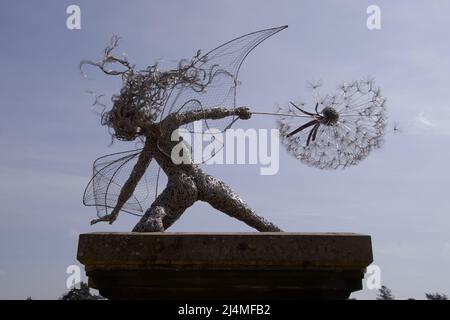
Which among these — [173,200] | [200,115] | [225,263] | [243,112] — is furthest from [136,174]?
[225,263]

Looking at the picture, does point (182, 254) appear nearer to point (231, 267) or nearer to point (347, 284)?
point (231, 267)

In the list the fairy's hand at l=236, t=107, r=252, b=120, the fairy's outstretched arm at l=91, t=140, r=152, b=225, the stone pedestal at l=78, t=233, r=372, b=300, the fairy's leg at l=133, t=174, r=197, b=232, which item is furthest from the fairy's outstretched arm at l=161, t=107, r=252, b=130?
the stone pedestal at l=78, t=233, r=372, b=300

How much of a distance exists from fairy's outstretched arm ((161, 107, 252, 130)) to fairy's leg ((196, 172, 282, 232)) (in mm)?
827

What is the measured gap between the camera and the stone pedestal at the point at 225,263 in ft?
14.6

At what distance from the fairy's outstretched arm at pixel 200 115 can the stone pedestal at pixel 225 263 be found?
9.30 feet

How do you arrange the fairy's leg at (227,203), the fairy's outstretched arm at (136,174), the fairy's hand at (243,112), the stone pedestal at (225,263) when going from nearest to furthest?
1. the stone pedestal at (225,263)
2. the fairy's leg at (227,203)
3. the fairy's outstretched arm at (136,174)
4. the fairy's hand at (243,112)

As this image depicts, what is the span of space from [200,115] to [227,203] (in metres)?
1.36

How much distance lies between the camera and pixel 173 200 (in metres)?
6.67

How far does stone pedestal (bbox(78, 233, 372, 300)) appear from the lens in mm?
4453

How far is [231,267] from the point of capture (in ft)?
14.7

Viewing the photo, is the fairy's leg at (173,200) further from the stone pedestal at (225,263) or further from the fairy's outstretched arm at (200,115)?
the stone pedestal at (225,263)

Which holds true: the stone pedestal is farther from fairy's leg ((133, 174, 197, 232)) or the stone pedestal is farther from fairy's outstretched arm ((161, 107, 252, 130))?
fairy's outstretched arm ((161, 107, 252, 130))

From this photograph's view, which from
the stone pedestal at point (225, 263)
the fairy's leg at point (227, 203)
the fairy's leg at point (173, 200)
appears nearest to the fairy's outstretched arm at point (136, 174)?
the fairy's leg at point (173, 200)

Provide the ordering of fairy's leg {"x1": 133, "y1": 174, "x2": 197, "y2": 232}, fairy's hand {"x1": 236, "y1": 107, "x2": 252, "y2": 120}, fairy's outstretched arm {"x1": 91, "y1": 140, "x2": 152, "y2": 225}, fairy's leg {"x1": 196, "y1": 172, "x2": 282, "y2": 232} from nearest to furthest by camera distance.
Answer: fairy's leg {"x1": 133, "y1": 174, "x2": 197, "y2": 232}, fairy's leg {"x1": 196, "y1": 172, "x2": 282, "y2": 232}, fairy's outstretched arm {"x1": 91, "y1": 140, "x2": 152, "y2": 225}, fairy's hand {"x1": 236, "y1": 107, "x2": 252, "y2": 120}
